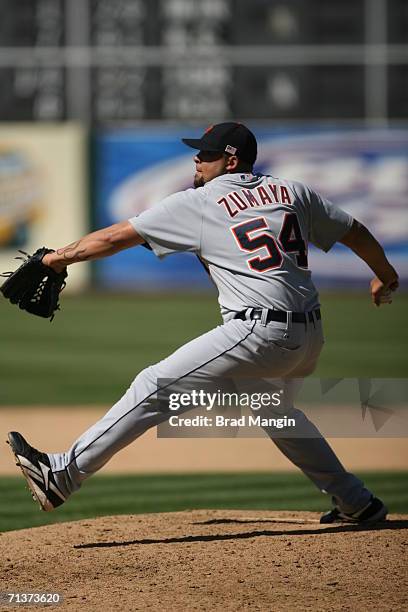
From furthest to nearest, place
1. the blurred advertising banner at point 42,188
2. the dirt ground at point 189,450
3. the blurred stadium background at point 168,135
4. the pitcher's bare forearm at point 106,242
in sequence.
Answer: the blurred advertising banner at point 42,188 → the blurred stadium background at point 168,135 → the dirt ground at point 189,450 → the pitcher's bare forearm at point 106,242

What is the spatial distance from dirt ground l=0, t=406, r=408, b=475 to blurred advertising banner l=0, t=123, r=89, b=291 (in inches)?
411

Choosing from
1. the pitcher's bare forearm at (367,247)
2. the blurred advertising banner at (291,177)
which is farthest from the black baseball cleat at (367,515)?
the blurred advertising banner at (291,177)

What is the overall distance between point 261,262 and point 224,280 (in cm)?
18

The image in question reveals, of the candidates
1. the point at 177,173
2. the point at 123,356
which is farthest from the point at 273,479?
the point at 177,173

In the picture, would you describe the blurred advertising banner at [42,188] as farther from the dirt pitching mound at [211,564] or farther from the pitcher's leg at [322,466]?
the pitcher's leg at [322,466]

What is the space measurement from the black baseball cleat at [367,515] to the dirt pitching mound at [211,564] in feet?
0.19

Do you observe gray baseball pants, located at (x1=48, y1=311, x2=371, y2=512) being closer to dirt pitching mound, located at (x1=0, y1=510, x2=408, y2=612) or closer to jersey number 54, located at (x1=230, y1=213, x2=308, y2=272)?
jersey number 54, located at (x1=230, y1=213, x2=308, y2=272)

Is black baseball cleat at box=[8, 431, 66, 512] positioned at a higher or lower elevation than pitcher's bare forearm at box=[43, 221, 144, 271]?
lower

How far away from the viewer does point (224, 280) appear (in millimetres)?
4598

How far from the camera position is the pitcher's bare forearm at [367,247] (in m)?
4.86

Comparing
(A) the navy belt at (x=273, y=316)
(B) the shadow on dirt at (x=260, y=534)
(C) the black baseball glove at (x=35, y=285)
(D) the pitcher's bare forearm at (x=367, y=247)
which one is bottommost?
(B) the shadow on dirt at (x=260, y=534)

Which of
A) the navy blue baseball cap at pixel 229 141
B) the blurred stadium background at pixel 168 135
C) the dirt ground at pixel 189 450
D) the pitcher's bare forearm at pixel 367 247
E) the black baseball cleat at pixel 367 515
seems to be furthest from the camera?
the blurred stadium background at pixel 168 135

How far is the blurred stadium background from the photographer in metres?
15.5

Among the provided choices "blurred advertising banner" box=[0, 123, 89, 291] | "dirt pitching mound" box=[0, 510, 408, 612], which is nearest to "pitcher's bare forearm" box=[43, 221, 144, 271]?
"dirt pitching mound" box=[0, 510, 408, 612]
